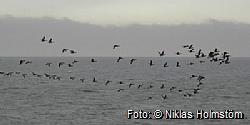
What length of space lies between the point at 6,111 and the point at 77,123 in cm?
2296

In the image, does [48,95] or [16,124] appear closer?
[16,124]

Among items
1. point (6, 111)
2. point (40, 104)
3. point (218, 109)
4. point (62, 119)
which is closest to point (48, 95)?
point (40, 104)

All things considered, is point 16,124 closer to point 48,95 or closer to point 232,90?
point 48,95

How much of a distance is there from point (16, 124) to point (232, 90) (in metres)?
83.9

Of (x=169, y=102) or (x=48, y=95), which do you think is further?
(x=48, y=95)

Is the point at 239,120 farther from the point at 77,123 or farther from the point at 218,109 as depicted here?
the point at 77,123

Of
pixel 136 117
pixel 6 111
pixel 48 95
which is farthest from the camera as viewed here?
pixel 48 95

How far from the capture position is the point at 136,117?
9088cm

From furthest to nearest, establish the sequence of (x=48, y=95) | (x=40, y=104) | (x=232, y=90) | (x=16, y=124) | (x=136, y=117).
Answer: (x=232, y=90), (x=48, y=95), (x=40, y=104), (x=136, y=117), (x=16, y=124)

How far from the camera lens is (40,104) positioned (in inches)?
4313

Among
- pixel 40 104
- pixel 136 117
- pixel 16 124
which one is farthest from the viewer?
pixel 40 104

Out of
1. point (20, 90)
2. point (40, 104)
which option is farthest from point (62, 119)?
point (20, 90)

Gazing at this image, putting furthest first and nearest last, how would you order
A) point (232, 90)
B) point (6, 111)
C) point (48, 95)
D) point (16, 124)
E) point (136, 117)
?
point (232, 90) < point (48, 95) < point (6, 111) < point (136, 117) < point (16, 124)

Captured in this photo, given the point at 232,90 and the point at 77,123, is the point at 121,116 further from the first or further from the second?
the point at 232,90
